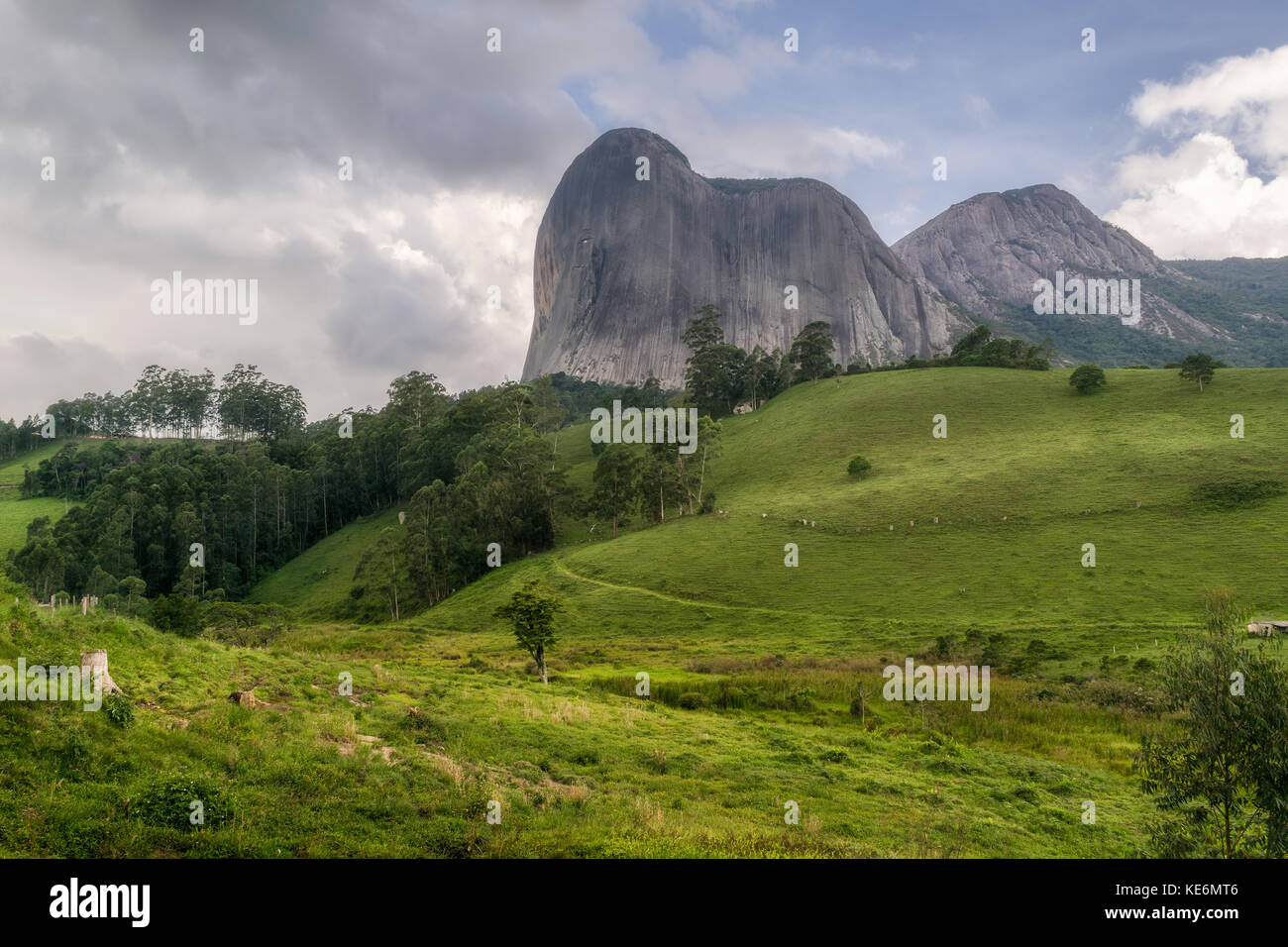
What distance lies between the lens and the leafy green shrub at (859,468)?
8019 cm

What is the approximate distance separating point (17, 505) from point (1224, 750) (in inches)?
5460

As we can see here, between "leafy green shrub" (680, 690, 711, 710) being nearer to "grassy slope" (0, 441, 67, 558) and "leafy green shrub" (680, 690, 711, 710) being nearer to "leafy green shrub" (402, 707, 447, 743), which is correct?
"leafy green shrub" (402, 707, 447, 743)

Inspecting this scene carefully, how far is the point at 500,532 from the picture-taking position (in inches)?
3253

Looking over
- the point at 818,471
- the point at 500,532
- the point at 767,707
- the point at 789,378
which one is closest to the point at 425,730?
the point at 767,707

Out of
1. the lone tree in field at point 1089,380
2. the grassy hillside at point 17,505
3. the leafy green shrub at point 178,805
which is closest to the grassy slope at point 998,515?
the lone tree in field at point 1089,380

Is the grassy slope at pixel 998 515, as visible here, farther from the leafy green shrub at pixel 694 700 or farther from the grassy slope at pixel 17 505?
the grassy slope at pixel 17 505

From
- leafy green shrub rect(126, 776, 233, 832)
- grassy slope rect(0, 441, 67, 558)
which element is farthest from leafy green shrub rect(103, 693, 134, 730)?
grassy slope rect(0, 441, 67, 558)

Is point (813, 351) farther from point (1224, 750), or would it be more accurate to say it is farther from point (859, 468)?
point (1224, 750)

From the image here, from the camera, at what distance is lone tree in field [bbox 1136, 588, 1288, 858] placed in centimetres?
1218

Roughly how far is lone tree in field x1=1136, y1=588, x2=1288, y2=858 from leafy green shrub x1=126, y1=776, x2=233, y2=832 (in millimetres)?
17781

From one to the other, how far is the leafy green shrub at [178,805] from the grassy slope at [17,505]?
91.5 m
